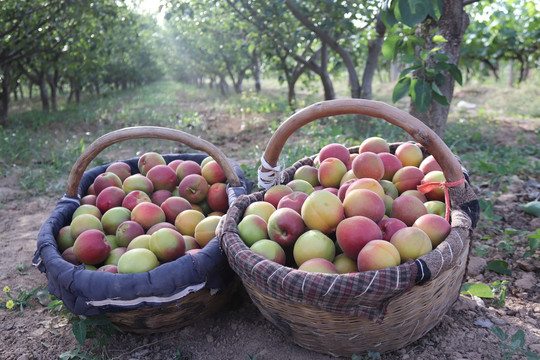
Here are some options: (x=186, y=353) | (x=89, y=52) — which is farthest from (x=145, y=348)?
(x=89, y=52)

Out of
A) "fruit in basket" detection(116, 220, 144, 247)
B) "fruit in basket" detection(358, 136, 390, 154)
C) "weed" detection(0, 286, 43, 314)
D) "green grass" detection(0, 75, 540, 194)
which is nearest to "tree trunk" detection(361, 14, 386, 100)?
"green grass" detection(0, 75, 540, 194)

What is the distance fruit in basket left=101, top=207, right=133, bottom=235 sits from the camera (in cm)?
232

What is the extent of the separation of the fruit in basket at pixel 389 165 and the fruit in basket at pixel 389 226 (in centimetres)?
56

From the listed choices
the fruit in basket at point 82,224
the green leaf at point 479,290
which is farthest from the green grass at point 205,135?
the green leaf at point 479,290

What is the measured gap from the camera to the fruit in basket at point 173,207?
2.38 meters

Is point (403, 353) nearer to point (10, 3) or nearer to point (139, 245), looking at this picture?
point (139, 245)

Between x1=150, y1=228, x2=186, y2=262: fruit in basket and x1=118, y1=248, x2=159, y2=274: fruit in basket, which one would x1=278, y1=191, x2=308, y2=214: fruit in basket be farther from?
x1=118, y1=248, x2=159, y2=274: fruit in basket

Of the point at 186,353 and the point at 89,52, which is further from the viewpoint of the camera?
the point at 89,52

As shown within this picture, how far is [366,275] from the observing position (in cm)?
134

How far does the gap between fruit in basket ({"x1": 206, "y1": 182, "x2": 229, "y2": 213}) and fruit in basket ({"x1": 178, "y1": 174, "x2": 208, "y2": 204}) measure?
5cm

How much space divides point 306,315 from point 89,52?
12.2 metres

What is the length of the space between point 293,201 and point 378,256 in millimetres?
565

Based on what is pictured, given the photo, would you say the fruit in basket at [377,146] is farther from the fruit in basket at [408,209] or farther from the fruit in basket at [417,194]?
the fruit in basket at [408,209]

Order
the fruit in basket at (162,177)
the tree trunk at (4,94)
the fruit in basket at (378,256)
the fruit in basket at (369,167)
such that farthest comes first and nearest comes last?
1. the tree trunk at (4,94)
2. the fruit in basket at (162,177)
3. the fruit in basket at (369,167)
4. the fruit in basket at (378,256)
